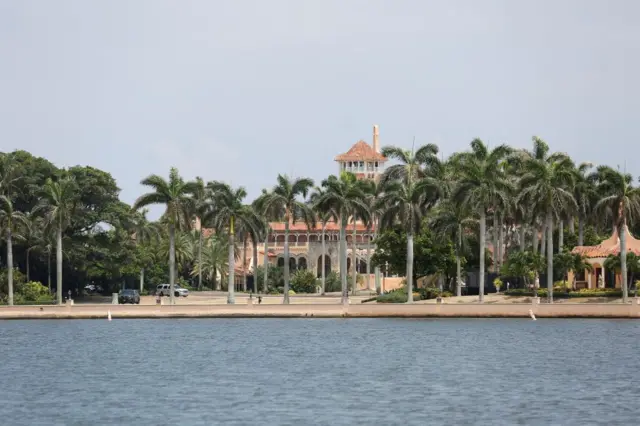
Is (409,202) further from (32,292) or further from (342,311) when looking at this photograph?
(32,292)

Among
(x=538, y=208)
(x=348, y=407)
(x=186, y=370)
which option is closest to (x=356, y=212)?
(x=538, y=208)

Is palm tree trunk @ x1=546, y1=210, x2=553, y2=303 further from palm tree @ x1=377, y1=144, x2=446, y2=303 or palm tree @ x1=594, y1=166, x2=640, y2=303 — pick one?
palm tree @ x1=377, y1=144, x2=446, y2=303

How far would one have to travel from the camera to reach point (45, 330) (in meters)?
81.6

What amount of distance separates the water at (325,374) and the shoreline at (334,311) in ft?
9.04

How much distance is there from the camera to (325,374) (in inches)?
2074

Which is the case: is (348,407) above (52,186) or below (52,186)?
below

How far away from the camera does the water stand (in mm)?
Answer: 40781

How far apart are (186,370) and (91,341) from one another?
60.0ft

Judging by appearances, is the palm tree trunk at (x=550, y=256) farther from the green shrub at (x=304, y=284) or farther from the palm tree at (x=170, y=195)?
the green shrub at (x=304, y=284)

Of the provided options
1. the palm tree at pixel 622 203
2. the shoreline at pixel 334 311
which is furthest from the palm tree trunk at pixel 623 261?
the shoreline at pixel 334 311

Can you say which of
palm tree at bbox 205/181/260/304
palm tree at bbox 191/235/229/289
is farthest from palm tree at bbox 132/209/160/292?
palm tree at bbox 205/181/260/304

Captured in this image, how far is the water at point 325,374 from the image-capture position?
40781 mm

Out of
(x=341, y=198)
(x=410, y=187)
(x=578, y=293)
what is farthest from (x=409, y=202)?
(x=578, y=293)

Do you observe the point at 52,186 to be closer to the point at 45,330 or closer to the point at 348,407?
the point at 45,330
